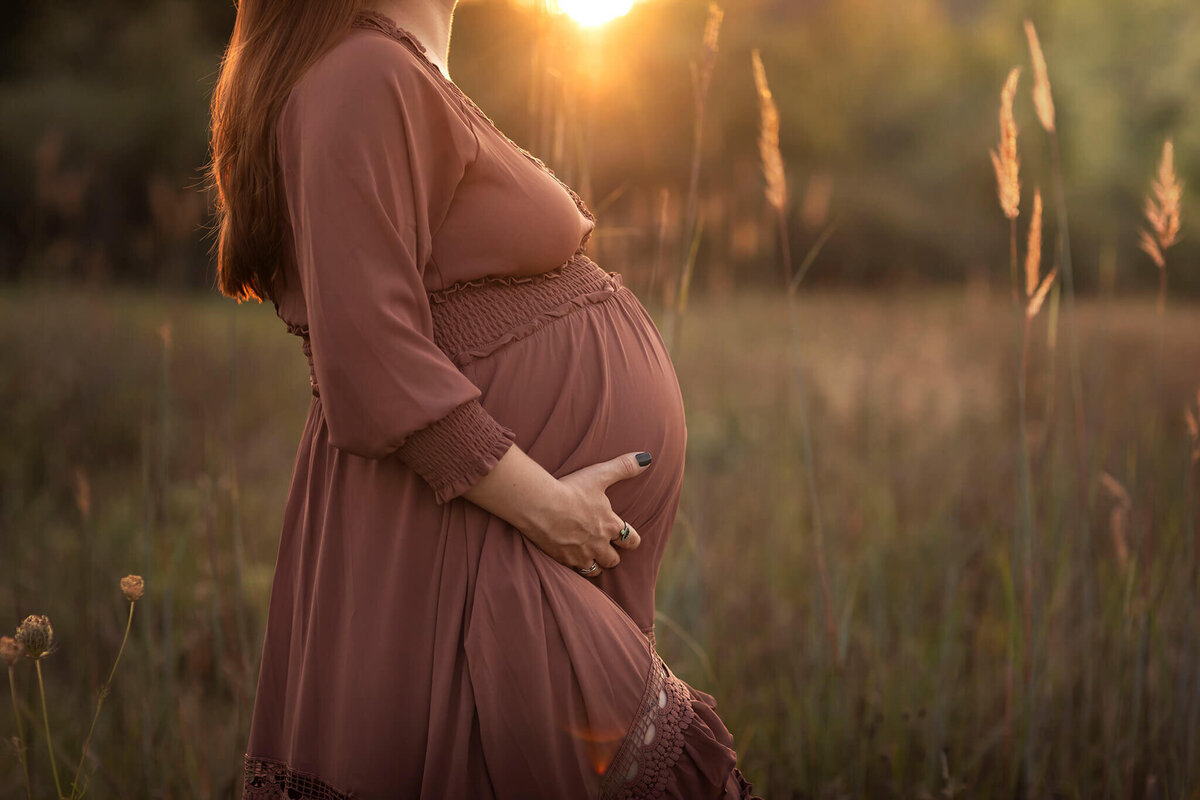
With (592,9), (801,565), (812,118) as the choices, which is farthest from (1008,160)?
(812,118)

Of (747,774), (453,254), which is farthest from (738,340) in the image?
(453,254)

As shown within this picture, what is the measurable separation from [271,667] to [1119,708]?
1832mm

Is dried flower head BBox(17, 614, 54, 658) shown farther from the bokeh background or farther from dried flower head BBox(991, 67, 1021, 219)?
dried flower head BBox(991, 67, 1021, 219)

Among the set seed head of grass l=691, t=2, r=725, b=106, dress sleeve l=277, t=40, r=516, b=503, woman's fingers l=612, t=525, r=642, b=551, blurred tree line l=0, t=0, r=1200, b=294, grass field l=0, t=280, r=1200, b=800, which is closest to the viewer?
dress sleeve l=277, t=40, r=516, b=503

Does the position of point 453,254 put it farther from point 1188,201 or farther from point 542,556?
point 1188,201

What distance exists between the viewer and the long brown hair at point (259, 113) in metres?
1.18

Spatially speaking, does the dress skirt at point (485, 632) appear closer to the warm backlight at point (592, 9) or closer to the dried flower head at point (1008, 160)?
the warm backlight at point (592, 9)

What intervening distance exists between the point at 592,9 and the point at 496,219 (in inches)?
35.2

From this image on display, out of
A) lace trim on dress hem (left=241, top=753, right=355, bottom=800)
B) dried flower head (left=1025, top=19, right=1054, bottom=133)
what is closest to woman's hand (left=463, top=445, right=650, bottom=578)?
lace trim on dress hem (left=241, top=753, right=355, bottom=800)

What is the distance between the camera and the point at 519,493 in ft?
3.80

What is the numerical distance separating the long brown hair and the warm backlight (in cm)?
73

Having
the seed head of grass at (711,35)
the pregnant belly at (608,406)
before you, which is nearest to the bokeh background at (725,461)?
the seed head of grass at (711,35)

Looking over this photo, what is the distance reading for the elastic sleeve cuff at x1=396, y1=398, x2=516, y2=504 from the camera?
1.13 meters

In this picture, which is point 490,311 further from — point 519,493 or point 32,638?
point 32,638
